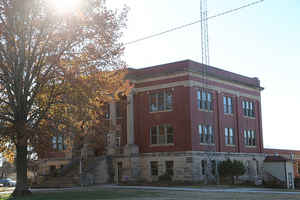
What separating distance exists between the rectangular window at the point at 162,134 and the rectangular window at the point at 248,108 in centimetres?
1185

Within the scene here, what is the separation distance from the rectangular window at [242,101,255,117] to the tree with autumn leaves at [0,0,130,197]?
1071 inches

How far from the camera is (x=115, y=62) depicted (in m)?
27.7

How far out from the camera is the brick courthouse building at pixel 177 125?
4312 centimetres

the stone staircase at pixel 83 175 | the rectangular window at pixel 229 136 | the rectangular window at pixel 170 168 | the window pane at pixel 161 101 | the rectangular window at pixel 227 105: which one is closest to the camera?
the stone staircase at pixel 83 175

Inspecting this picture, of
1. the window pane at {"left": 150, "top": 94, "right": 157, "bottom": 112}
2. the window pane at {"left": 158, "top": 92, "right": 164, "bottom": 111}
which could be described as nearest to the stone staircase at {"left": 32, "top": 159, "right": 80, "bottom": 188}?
the window pane at {"left": 150, "top": 94, "right": 157, "bottom": 112}

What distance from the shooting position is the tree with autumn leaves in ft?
83.2

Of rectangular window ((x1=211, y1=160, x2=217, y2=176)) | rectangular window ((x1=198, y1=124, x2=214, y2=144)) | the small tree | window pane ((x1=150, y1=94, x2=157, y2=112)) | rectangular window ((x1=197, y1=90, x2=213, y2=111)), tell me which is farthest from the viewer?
window pane ((x1=150, y1=94, x2=157, y2=112))

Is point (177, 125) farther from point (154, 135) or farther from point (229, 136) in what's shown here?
point (229, 136)

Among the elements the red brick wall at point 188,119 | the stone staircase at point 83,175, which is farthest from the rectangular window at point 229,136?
the stone staircase at point 83,175

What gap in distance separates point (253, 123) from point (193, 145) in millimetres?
13605

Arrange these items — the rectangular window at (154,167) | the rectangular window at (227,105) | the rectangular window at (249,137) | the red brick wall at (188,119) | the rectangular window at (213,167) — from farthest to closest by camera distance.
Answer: the rectangular window at (249,137) → the rectangular window at (227,105) → the rectangular window at (154,167) → the rectangular window at (213,167) → the red brick wall at (188,119)

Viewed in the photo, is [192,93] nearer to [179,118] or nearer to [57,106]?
[179,118]

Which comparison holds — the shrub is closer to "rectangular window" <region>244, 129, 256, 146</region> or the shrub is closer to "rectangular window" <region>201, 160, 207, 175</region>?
"rectangular window" <region>201, 160, 207, 175</region>

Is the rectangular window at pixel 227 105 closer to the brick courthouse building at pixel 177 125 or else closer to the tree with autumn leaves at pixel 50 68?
the brick courthouse building at pixel 177 125
